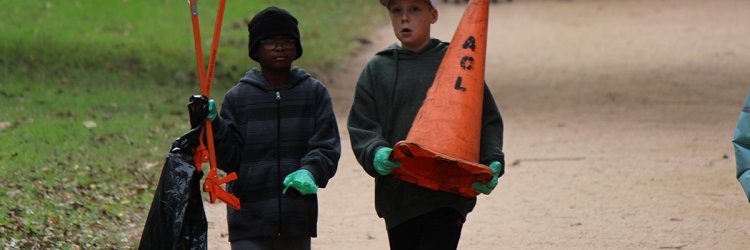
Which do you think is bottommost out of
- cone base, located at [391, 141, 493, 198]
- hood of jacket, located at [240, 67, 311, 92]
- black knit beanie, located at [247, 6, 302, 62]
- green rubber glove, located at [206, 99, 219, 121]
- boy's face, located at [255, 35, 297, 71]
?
cone base, located at [391, 141, 493, 198]

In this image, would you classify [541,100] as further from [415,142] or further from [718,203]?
[415,142]

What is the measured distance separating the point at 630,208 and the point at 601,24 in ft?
50.6

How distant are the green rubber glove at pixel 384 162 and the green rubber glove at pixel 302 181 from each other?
0.27 m

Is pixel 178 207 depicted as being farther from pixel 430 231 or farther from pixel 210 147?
pixel 430 231

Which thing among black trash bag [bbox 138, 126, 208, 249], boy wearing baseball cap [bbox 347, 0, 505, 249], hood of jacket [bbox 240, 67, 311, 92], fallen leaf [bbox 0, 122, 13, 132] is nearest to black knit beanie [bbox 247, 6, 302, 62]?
hood of jacket [bbox 240, 67, 311, 92]

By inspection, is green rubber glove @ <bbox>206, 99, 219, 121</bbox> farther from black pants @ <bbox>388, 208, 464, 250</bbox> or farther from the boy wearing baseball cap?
black pants @ <bbox>388, 208, 464, 250</bbox>

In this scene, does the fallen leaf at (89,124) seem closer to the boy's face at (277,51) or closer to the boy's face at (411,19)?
the boy's face at (277,51)

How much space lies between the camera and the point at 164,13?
20641mm

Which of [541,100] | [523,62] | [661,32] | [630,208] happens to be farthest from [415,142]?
[661,32]

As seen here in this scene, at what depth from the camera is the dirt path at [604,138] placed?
26.9ft

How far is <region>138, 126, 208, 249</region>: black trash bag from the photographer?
193 inches

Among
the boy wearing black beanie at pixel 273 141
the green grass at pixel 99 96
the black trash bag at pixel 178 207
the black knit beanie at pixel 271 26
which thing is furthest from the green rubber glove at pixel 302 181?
the green grass at pixel 99 96

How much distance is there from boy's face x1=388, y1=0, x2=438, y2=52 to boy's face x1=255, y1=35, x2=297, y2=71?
1.36ft

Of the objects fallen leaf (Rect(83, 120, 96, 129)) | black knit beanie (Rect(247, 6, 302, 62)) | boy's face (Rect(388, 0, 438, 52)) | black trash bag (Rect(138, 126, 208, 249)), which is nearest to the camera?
black trash bag (Rect(138, 126, 208, 249))
